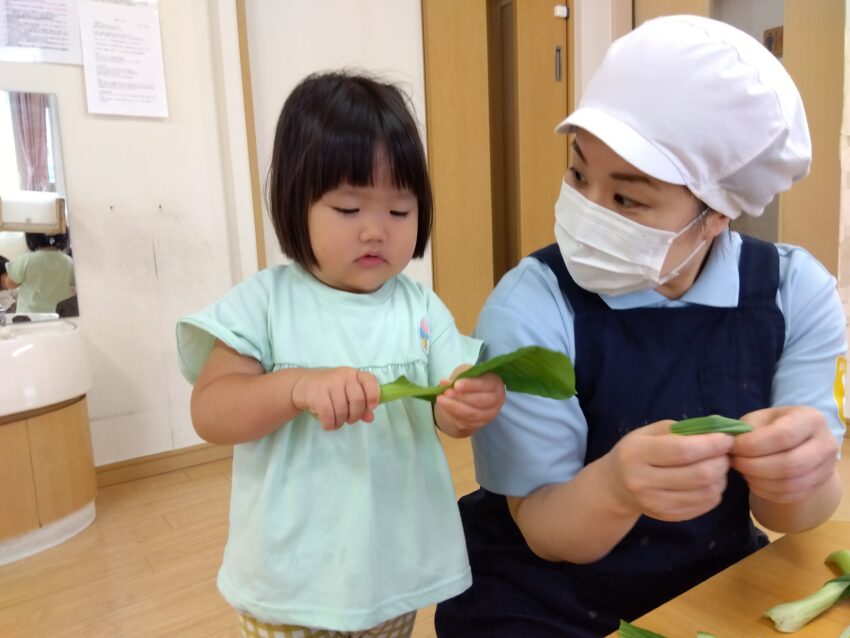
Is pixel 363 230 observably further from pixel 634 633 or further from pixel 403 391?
pixel 634 633

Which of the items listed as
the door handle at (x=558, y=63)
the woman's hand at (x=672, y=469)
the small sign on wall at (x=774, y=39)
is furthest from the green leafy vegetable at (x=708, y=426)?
the door handle at (x=558, y=63)

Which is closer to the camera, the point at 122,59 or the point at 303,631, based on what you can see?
the point at 303,631

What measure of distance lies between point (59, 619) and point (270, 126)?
1.85 meters

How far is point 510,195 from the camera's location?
3562mm

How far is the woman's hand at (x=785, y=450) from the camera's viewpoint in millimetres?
557

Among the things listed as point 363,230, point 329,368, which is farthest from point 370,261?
point 329,368

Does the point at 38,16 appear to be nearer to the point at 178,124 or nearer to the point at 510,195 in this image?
the point at 178,124

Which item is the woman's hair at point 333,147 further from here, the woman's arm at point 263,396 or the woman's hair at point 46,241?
the woman's hair at point 46,241

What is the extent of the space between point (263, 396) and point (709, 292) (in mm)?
544

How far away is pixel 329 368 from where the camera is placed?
75cm

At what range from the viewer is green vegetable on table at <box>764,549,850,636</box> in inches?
20.9

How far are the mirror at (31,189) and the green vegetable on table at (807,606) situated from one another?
225 cm

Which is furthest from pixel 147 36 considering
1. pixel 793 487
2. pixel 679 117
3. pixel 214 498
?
pixel 793 487

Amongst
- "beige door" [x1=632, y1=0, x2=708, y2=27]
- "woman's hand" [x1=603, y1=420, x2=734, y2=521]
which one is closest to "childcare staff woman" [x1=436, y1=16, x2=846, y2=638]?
"woman's hand" [x1=603, y1=420, x2=734, y2=521]
